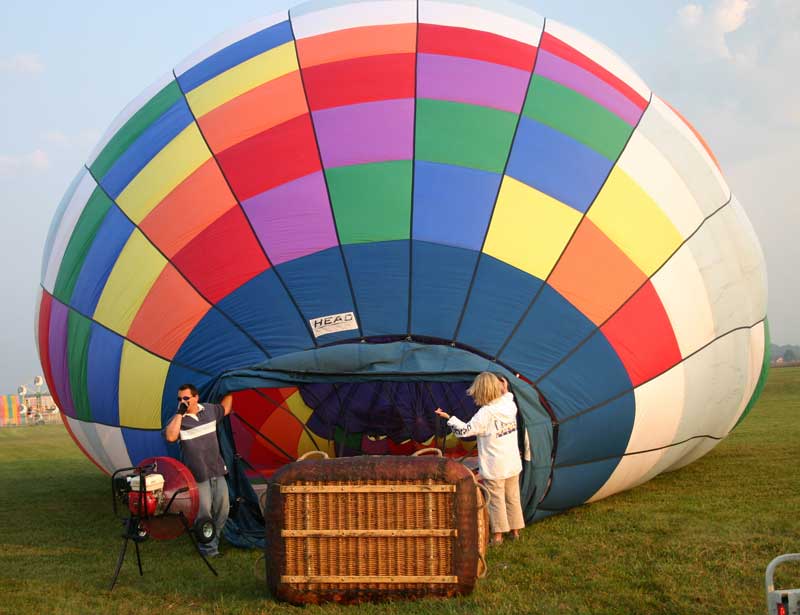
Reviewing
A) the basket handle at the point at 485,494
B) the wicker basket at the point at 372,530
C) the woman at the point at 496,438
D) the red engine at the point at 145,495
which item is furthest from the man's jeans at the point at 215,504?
the basket handle at the point at 485,494

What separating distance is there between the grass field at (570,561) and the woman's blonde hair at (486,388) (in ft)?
2.68

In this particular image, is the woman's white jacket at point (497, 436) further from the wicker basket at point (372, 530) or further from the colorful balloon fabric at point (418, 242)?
the wicker basket at point (372, 530)

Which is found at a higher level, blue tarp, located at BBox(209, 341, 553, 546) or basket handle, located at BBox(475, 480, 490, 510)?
blue tarp, located at BBox(209, 341, 553, 546)

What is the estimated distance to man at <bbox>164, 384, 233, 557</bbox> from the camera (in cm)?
496

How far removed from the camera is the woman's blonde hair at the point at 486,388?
473cm

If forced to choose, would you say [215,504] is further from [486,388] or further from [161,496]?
[486,388]

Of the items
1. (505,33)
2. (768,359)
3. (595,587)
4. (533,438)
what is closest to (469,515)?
(595,587)

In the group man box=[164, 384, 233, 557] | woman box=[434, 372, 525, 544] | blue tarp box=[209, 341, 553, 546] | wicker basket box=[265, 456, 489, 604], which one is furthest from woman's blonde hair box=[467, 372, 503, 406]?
man box=[164, 384, 233, 557]

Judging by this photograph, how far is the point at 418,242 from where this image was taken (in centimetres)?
520

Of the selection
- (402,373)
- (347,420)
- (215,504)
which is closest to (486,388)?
(402,373)

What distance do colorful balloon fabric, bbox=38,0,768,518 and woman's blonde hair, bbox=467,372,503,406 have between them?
7.0 inches

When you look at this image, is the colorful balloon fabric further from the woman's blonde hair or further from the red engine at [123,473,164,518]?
the red engine at [123,473,164,518]

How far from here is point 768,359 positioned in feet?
25.4

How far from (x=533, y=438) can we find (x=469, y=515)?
1235mm
